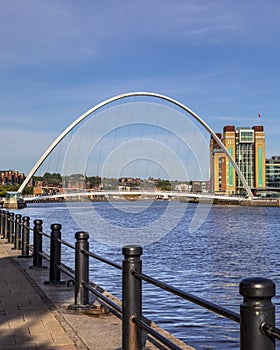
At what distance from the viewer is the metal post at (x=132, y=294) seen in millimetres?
5395

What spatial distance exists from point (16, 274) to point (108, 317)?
478cm

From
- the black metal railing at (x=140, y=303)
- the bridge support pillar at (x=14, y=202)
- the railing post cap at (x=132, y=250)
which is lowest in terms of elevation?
the bridge support pillar at (x=14, y=202)

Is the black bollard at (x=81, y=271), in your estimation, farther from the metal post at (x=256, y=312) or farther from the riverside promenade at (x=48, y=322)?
the metal post at (x=256, y=312)

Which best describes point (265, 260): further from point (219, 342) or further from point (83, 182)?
point (83, 182)

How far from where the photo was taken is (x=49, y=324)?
738 cm

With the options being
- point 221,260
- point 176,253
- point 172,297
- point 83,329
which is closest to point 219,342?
point 83,329

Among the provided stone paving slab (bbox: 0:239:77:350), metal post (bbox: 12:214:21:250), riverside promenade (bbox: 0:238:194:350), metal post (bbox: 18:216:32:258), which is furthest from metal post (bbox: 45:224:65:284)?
metal post (bbox: 12:214:21:250)

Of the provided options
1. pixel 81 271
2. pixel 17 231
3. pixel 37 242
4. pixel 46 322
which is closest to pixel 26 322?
pixel 46 322

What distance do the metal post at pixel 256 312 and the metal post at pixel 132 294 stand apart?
2.36 m

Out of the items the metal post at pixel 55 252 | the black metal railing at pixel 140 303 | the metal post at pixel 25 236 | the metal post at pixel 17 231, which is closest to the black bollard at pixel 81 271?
the black metal railing at pixel 140 303

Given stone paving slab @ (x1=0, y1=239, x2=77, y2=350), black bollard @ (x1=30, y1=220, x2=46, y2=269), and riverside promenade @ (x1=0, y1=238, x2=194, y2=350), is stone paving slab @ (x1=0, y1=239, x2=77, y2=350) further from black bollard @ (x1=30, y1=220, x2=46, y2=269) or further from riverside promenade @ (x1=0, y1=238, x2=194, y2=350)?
black bollard @ (x1=30, y1=220, x2=46, y2=269)

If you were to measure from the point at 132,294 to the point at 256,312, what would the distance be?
2499 mm

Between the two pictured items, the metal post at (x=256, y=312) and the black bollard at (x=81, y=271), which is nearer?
the metal post at (x=256, y=312)

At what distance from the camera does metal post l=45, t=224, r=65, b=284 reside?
1016cm
